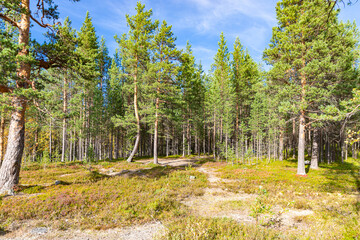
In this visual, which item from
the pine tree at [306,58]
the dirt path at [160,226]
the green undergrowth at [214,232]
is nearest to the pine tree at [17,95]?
the dirt path at [160,226]

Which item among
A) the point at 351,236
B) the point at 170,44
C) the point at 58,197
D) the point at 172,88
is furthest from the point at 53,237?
the point at 170,44

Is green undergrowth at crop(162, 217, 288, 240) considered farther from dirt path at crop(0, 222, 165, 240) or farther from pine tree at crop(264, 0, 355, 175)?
pine tree at crop(264, 0, 355, 175)

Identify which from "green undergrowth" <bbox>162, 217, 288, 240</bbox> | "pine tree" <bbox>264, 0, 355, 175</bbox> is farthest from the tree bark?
"pine tree" <bbox>264, 0, 355, 175</bbox>

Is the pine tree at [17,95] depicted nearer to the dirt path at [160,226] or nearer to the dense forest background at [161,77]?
the dense forest background at [161,77]

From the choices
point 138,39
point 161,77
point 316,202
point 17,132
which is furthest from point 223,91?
point 17,132

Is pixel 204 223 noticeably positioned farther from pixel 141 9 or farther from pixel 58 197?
pixel 141 9

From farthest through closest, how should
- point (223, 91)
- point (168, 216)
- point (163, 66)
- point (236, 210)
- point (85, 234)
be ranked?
point (223, 91) < point (163, 66) < point (236, 210) < point (168, 216) < point (85, 234)

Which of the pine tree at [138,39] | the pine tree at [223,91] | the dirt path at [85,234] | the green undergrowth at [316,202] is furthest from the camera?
the pine tree at [223,91]

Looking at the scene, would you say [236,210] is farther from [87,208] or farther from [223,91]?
[223,91]

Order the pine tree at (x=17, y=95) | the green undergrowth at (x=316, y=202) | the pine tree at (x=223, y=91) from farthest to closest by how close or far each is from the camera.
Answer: the pine tree at (x=223, y=91) < the pine tree at (x=17, y=95) < the green undergrowth at (x=316, y=202)

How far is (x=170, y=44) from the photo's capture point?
2034 cm

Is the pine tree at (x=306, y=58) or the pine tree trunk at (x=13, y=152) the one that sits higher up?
the pine tree at (x=306, y=58)

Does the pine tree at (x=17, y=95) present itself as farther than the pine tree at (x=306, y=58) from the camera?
No

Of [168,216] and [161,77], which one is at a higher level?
[161,77]
